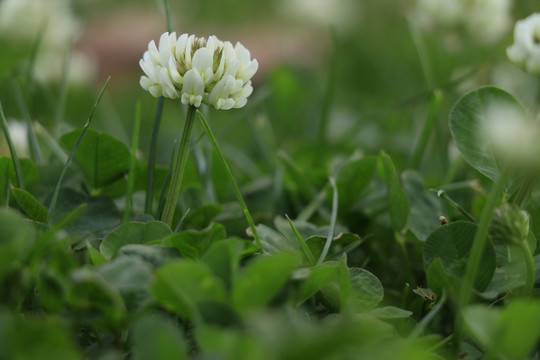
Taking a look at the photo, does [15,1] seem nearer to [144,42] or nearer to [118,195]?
[118,195]

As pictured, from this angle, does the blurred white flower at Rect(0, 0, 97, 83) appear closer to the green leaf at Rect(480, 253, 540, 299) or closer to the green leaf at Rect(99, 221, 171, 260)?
the green leaf at Rect(99, 221, 171, 260)

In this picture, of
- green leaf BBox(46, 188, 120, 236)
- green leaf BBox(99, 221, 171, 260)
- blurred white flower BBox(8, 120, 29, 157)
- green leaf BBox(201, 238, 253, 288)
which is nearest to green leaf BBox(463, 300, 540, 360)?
green leaf BBox(201, 238, 253, 288)

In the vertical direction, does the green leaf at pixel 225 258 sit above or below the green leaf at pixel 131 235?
above

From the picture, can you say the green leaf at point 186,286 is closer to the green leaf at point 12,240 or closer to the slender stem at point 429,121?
the green leaf at point 12,240

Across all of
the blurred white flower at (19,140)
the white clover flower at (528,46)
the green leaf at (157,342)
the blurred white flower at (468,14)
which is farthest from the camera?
the blurred white flower at (468,14)

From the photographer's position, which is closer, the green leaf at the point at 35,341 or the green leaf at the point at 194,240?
the green leaf at the point at 35,341

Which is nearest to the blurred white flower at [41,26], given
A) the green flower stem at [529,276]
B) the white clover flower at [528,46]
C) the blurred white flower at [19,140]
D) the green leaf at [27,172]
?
the blurred white flower at [19,140]

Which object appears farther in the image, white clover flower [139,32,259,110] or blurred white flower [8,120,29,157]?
blurred white flower [8,120,29,157]
